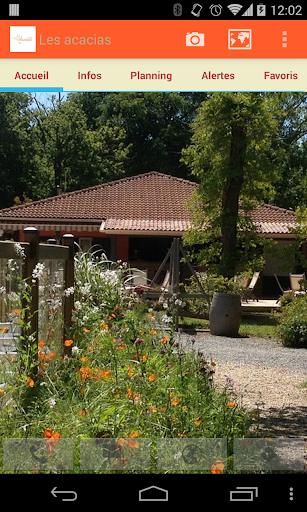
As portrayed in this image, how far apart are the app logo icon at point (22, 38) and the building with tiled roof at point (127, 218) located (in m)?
21.2

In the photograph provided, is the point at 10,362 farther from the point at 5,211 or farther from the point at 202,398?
the point at 5,211

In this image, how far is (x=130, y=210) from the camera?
27.6m

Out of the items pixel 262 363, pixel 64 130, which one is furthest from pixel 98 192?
pixel 262 363

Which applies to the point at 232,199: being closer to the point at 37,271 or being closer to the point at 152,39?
the point at 37,271

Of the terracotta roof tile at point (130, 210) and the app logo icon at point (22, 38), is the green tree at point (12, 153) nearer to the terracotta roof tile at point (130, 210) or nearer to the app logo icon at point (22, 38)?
the terracotta roof tile at point (130, 210)

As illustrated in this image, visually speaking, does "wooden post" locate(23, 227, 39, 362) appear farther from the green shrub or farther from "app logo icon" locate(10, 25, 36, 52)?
the green shrub

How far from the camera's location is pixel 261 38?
333 centimetres

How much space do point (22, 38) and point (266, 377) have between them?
6.09 metres

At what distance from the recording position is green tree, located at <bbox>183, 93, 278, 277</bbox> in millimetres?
18781

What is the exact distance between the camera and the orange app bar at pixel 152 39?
10.4ft
